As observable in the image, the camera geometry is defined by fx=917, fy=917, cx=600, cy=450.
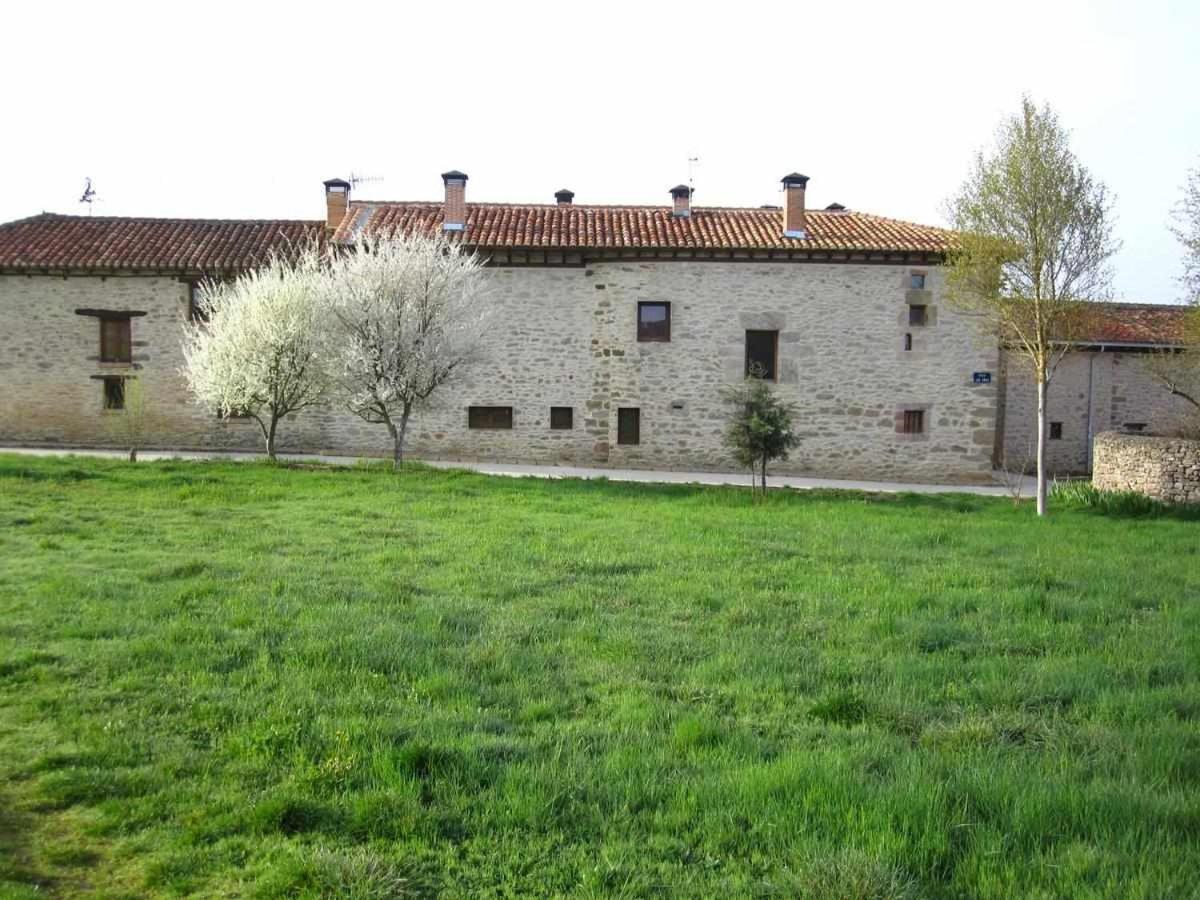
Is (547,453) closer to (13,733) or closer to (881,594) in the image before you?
(881,594)

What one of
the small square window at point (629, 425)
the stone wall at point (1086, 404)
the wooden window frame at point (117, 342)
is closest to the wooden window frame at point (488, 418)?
the small square window at point (629, 425)

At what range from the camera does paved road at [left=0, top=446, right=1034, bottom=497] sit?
17.6 m

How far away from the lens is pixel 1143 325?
23.8 m

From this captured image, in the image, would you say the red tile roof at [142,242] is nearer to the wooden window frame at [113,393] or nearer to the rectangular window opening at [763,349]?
the wooden window frame at [113,393]

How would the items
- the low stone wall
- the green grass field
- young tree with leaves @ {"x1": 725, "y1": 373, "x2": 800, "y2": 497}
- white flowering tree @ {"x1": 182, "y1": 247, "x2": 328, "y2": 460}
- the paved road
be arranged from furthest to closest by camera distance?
the paved road < white flowering tree @ {"x1": 182, "y1": 247, "x2": 328, "y2": 460} < young tree with leaves @ {"x1": 725, "y1": 373, "x2": 800, "y2": 497} < the low stone wall < the green grass field

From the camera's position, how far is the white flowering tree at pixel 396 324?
16.5 meters

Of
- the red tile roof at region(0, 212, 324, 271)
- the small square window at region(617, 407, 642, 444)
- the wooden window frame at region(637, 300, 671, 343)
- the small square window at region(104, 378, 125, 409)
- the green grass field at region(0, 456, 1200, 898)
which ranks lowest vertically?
the green grass field at region(0, 456, 1200, 898)

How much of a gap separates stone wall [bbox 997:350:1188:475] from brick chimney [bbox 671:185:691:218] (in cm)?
905

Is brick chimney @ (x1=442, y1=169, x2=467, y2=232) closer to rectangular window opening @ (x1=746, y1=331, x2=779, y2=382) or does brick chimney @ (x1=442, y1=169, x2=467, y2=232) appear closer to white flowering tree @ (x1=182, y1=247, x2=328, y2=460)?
white flowering tree @ (x1=182, y1=247, x2=328, y2=460)

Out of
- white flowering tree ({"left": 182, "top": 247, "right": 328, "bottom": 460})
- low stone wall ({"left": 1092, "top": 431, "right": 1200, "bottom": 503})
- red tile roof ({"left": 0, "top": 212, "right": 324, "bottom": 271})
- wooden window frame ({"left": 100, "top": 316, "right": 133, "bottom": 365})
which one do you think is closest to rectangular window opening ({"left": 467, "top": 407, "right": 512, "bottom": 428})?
white flowering tree ({"left": 182, "top": 247, "right": 328, "bottom": 460})

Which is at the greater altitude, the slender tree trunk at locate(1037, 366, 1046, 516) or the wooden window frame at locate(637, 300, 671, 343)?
the wooden window frame at locate(637, 300, 671, 343)

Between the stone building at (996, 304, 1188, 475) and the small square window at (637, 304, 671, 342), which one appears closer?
the small square window at (637, 304, 671, 342)

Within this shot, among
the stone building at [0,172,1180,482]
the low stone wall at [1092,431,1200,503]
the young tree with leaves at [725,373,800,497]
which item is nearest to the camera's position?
the low stone wall at [1092,431,1200,503]

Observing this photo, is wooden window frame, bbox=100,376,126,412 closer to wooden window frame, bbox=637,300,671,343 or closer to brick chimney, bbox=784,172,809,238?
wooden window frame, bbox=637,300,671,343
